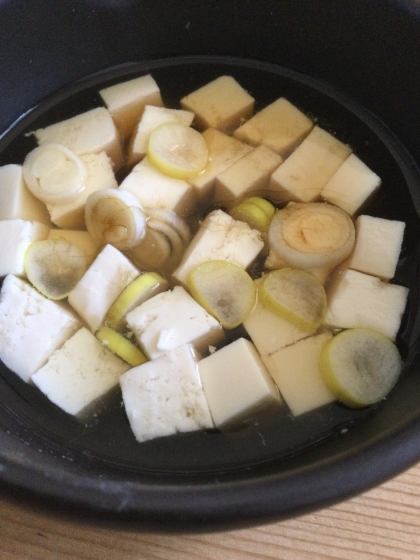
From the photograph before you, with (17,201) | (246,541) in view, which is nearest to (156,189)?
(17,201)

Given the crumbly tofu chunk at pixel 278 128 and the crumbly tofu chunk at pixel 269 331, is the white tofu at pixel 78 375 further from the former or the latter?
the crumbly tofu chunk at pixel 278 128

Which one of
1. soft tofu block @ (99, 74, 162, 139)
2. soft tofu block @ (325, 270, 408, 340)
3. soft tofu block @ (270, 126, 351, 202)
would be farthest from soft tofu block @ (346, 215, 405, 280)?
soft tofu block @ (99, 74, 162, 139)

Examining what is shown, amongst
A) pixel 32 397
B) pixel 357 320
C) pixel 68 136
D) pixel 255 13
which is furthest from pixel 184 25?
pixel 32 397

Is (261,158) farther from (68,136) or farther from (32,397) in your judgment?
(32,397)

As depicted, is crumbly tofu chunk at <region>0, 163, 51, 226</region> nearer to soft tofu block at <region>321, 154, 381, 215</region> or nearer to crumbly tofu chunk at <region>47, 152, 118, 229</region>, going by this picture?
crumbly tofu chunk at <region>47, 152, 118, 229</region>

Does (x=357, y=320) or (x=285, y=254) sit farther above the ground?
(x=285, y=254)

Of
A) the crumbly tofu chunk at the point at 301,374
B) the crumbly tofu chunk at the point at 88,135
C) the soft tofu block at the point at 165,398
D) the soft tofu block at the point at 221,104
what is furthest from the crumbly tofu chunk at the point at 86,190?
the crumbly tofu chunk at the point at 301,374

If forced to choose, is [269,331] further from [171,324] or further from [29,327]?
[29,327]

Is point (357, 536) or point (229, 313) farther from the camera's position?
point (229, 313)
